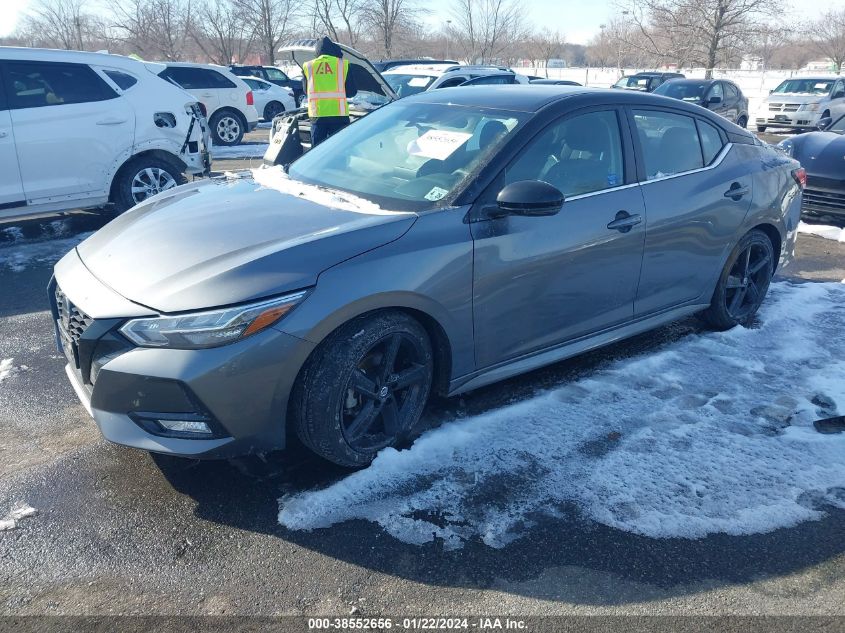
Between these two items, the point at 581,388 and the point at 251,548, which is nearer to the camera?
the point at 251,548

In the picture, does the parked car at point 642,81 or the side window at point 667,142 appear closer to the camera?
the side window at point 667,142

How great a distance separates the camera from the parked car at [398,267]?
8.77 feet

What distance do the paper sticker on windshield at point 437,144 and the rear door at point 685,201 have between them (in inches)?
43.7

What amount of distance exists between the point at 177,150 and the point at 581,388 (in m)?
5.63

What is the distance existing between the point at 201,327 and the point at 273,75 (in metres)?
23.6

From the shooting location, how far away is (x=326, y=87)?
353 inches

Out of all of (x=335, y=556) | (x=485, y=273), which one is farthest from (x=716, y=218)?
(x=335, y=556)

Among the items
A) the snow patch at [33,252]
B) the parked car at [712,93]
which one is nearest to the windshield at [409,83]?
the parked car at [712,93]

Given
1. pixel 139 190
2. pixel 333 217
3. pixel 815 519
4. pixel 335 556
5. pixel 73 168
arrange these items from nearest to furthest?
pixel 335 556 → pixel 815 519 → pixel 333 217 → pixel 73 168 → pixel 139 190

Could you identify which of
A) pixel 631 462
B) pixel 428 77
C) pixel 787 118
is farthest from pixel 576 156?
pixel 787 118

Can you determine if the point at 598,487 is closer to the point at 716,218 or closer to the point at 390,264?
the point at 390,264

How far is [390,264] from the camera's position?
2951 millimetres

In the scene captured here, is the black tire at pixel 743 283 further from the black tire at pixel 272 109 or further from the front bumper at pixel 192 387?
the black tire at pixel 272 109

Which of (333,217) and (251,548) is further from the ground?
(333,217)
